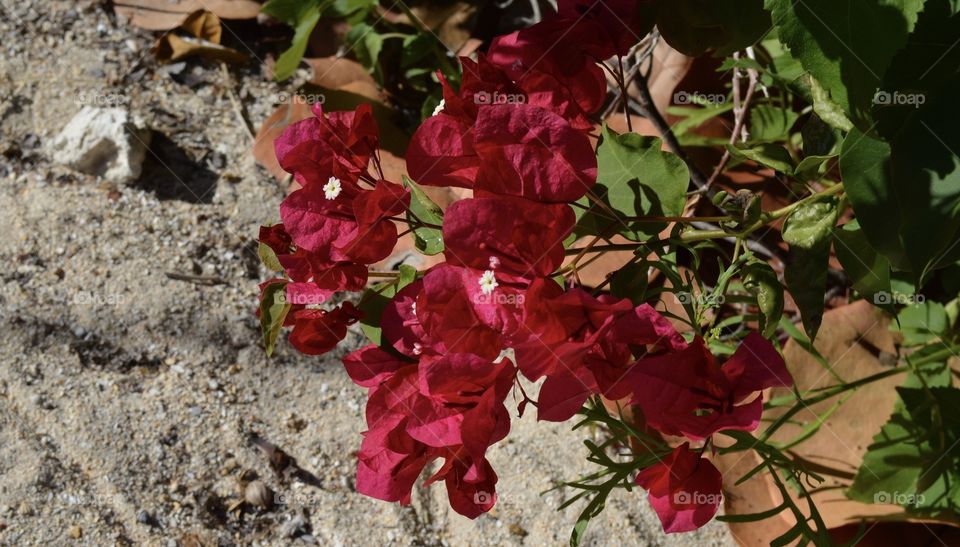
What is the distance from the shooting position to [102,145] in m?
1.86

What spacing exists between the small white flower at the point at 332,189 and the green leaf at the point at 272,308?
166 mm

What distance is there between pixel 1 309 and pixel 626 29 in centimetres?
126

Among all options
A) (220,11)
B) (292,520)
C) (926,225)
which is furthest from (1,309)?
(926,225)

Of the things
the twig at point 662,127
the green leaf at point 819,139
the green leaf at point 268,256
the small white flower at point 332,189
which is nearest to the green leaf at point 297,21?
the twig at point 662,127

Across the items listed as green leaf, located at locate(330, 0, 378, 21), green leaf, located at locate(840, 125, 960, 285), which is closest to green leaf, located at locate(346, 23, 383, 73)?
green leaf, located at locate(330, 0, 378, 21)

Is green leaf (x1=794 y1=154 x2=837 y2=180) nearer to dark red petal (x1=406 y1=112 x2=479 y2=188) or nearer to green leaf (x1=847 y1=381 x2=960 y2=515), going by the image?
dark red petal (x1=406 y1=112 x2=479 y2=188)

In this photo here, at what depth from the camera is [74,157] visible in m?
1.86

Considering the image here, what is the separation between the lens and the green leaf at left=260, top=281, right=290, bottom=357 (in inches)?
43.7

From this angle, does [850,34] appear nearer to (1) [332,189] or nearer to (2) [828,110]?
(2) [828,110]

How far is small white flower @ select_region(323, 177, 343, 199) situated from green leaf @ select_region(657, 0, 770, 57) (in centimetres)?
40

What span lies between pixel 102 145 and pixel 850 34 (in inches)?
59.5

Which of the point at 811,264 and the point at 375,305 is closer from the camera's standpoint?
the point at 811,264

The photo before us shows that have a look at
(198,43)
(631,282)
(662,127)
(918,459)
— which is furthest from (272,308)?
(198,43)

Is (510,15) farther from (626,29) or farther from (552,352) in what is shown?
(552,352)
